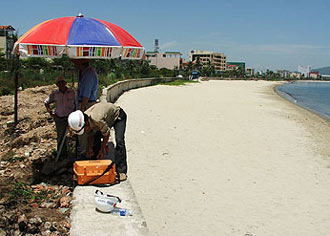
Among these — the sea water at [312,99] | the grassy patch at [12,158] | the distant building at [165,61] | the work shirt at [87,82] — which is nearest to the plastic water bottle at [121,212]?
the work shirt at [87,82]

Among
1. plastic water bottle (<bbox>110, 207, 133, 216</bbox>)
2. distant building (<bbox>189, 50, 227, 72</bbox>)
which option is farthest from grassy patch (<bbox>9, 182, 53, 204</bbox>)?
distant building (<bbox>189, 50, 227, 72</bbox>)

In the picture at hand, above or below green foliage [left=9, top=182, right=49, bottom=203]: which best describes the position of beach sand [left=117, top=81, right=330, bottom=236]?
below

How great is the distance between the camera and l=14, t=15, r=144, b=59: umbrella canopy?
14.6 ft

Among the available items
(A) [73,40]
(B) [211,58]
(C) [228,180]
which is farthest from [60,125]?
(B) [211,58]

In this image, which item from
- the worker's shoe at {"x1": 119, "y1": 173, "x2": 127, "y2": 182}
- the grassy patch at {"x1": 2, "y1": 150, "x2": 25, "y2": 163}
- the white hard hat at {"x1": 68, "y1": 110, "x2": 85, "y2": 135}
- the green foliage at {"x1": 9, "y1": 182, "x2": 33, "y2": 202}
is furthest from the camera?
the grassy patch at {"x1": 2, "y1": 150, "x2": 25, "y2": 163}

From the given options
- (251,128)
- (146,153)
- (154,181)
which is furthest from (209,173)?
(251,128)

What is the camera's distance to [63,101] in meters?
5.29

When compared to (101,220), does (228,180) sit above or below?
below

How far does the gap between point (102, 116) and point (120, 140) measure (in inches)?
25.2

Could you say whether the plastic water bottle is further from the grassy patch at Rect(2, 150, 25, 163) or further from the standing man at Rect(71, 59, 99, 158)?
the grassy patch at Rect(2, 150, 25, 163)

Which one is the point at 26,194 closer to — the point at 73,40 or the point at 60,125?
the point at 60,125

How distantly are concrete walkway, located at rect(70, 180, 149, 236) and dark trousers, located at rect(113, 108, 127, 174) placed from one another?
2.55ft

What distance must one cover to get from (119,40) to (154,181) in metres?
2.54

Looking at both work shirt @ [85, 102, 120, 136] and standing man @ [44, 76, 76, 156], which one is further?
standing man @ [44, 76, 76, 156]
